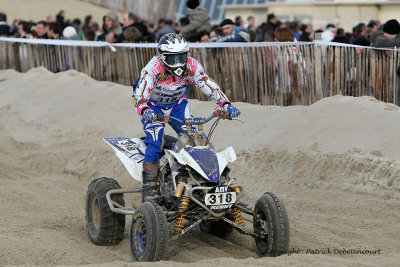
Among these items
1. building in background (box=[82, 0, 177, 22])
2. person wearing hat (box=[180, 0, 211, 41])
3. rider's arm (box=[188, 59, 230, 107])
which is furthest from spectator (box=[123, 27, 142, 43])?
building in background (box=[82, 0, 177, 22])

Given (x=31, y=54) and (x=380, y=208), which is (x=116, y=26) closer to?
(x=31, y=54)

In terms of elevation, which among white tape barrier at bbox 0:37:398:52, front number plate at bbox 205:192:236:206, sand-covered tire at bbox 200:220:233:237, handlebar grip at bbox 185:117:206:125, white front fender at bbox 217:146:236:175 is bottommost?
sand-covered tire at bbox 200:220:233:237

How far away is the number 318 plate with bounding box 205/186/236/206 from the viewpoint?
22.7ft

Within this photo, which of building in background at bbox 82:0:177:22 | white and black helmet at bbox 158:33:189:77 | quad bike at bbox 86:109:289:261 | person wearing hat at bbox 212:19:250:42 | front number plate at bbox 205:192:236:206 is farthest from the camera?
building in background at bbox 82:0:177:22

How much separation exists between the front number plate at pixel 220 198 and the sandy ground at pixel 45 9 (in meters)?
29.1

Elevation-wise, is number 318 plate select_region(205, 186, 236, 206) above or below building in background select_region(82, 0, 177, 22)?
below

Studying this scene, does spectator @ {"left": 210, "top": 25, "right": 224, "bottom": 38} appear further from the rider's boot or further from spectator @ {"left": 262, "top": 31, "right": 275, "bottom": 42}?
the rider's boot

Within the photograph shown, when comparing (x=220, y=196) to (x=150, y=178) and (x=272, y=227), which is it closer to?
(x=272, y=227)

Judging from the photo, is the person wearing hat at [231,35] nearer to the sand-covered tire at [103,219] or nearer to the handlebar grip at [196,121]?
the sand-covered tire at [103,219]

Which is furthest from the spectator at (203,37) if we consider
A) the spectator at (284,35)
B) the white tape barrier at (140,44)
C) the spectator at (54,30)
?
the spectator at (54,30)

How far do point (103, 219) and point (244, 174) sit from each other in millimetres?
3489

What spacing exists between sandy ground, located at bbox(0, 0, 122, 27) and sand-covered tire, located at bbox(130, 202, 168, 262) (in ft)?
95.1

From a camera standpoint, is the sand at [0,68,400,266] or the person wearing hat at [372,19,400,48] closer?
the sand at [0,68,400,266]

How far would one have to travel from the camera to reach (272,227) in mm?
6891
